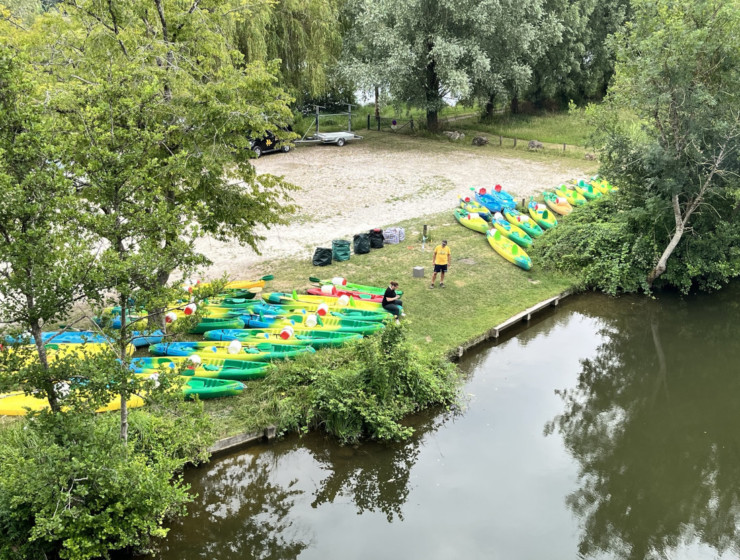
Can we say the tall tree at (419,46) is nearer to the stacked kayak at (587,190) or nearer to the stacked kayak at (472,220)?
the stacked kayak at (587,190)

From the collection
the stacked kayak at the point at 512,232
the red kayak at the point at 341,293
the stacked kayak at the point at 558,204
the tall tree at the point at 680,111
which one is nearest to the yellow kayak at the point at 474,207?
the stacked kayak at the point at 512,232

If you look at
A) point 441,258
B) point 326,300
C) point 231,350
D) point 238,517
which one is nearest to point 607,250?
point 441,258

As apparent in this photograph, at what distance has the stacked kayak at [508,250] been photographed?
16.2 metres

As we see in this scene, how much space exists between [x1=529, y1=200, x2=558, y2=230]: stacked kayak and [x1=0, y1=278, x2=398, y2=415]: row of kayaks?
7.41 m

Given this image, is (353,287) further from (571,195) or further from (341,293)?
(571,195)

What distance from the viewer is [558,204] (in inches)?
814

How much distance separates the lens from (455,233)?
60.1 ft

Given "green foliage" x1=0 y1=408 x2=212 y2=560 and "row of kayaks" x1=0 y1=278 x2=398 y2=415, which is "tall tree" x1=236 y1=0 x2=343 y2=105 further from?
"green foliage" x1=0 y1=408 x2=212 y2=560

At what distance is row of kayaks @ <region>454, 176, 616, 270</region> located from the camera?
1712 centimetres

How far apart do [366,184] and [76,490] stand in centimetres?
1775

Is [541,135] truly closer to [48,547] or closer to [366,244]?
[366,244]

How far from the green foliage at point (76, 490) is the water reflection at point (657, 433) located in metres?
5.78

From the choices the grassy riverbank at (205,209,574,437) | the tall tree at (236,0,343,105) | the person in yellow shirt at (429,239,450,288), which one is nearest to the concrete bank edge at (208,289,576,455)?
the grassy riverbank at (205,209,574,437)

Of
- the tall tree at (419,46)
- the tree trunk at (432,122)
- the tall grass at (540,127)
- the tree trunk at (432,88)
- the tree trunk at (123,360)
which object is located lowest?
the tree trunk at (123,360)
